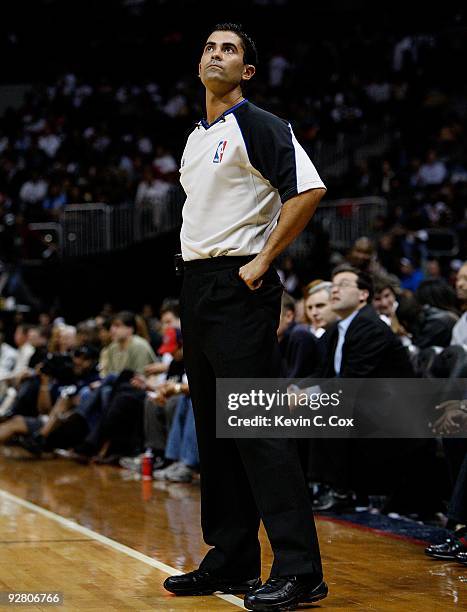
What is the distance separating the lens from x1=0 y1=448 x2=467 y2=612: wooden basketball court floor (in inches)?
156

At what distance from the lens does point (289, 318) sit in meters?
7.53

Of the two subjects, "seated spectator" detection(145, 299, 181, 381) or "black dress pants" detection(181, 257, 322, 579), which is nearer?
"black dress pants" detection(181, 257, 322, 579)

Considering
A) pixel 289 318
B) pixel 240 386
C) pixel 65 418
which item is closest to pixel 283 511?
pixel 240 386

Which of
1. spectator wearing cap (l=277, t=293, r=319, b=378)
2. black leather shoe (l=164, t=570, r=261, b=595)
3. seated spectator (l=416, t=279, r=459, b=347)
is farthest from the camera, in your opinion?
spectator wearing cap (l=277, t=293, r=319, b=378)

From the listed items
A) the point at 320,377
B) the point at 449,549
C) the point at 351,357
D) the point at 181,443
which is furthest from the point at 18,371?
the point at 449,549

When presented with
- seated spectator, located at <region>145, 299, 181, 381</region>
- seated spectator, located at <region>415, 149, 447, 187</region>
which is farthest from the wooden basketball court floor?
seated spectator, located at <region>415, 149, 447, 187</region>

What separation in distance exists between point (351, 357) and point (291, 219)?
275cm

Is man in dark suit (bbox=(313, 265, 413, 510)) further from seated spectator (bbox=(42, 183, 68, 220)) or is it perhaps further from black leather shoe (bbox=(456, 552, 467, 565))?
seated spectator (bbox=(42, 183, 68, 220))

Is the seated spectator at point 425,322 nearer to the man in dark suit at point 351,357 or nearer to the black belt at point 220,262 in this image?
the man in dark suit at point 351,357

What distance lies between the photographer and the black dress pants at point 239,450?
3758 millimetres

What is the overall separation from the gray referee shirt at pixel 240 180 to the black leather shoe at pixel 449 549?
1.78m

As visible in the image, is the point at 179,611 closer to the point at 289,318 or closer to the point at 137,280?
the point at 289,318

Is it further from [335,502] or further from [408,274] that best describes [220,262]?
[408,274]

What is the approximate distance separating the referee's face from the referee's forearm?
52 cm
